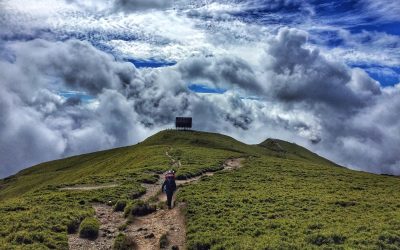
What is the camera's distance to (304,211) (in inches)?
1289

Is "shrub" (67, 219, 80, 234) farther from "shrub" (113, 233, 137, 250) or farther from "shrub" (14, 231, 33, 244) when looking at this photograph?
"shrub" (113, 233, 137, 250)

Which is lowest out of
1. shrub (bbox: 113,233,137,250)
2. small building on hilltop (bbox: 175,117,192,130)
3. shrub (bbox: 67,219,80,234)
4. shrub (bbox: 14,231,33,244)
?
shrub (bbox: 113,233,137,250)

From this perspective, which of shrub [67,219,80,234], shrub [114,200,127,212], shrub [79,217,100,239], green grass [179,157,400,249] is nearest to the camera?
green grass [179,157,400,249]

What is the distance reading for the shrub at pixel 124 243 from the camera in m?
24.6

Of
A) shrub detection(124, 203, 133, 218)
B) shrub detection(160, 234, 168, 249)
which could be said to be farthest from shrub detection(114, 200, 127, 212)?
shrub detection(160, 234, 168, 249)

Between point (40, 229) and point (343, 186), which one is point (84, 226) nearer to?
point (40, 229)

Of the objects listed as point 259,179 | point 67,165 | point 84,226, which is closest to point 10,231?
point 84,226

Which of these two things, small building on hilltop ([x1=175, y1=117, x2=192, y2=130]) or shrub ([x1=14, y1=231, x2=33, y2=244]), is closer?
shrub ([x1=14, y1=231, x2=33, y2=244])

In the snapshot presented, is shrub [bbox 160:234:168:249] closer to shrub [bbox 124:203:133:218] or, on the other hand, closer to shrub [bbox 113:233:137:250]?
shrub [bbox 113:233:137:250]

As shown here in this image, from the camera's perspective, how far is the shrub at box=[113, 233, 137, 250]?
24.6 m

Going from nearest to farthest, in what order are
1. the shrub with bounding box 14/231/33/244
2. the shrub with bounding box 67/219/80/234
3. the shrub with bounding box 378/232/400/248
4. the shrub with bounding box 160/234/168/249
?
the shrub with bounding box 378/232/400/248 < the shrub with bounding box 14/231/33/244 < the shrub with bounding box 160/234/168/249 < the shrub with bounding box 67/219/80/234

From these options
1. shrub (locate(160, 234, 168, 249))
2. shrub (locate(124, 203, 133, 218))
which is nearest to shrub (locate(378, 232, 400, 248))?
shrub (locate(160, 234, 168, 249))

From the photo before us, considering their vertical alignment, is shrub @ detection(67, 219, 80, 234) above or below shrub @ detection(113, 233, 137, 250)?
above

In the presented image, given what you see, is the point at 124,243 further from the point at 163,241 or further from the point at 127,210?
the point at 127,210
